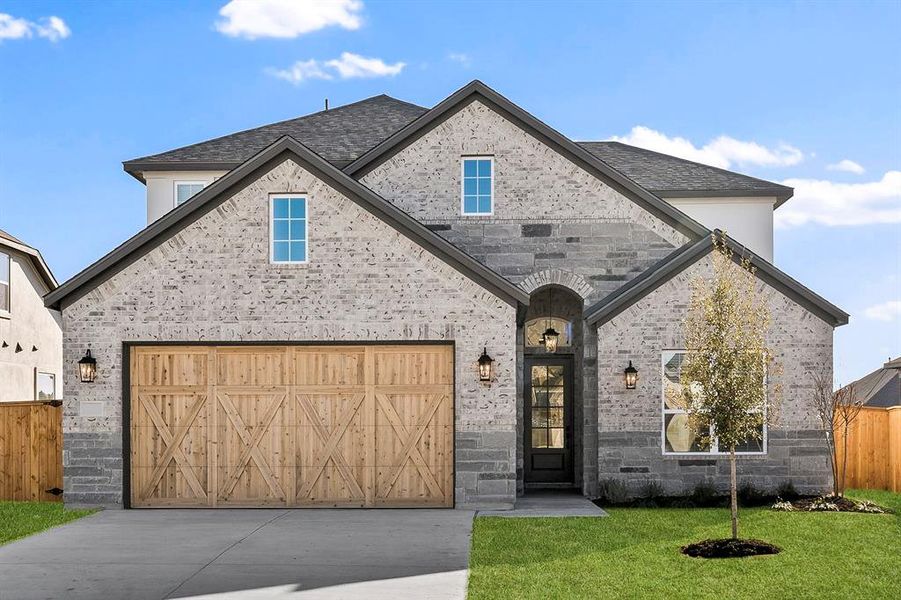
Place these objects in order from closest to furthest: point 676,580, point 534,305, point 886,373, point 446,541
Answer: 1. point 676,580
2. point 446,541
3. point 534,305
4. point 886,373

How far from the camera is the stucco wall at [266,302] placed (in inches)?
596

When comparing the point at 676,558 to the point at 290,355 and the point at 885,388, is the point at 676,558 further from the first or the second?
the point at 885,388

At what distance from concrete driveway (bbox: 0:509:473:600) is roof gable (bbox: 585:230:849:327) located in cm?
463

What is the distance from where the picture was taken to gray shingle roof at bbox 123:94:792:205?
69.6ft

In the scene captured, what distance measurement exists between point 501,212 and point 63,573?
33.5ft

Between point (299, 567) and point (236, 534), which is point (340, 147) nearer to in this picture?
point (236, 534)

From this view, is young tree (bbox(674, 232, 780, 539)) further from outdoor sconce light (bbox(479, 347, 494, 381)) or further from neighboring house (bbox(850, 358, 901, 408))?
neighboring house (bbox(850, 358, 901, 408))

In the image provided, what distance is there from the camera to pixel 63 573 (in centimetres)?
1045

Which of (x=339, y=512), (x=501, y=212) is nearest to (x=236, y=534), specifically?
(x=339, y=512)

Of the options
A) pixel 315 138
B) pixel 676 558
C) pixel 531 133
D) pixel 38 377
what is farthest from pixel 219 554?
pixel 38 377

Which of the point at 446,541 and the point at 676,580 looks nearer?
the point at 676,580

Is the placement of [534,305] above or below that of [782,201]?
below

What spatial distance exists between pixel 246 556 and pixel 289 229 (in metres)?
5.97

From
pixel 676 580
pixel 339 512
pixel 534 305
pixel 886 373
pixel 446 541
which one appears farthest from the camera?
pixel 886 373
